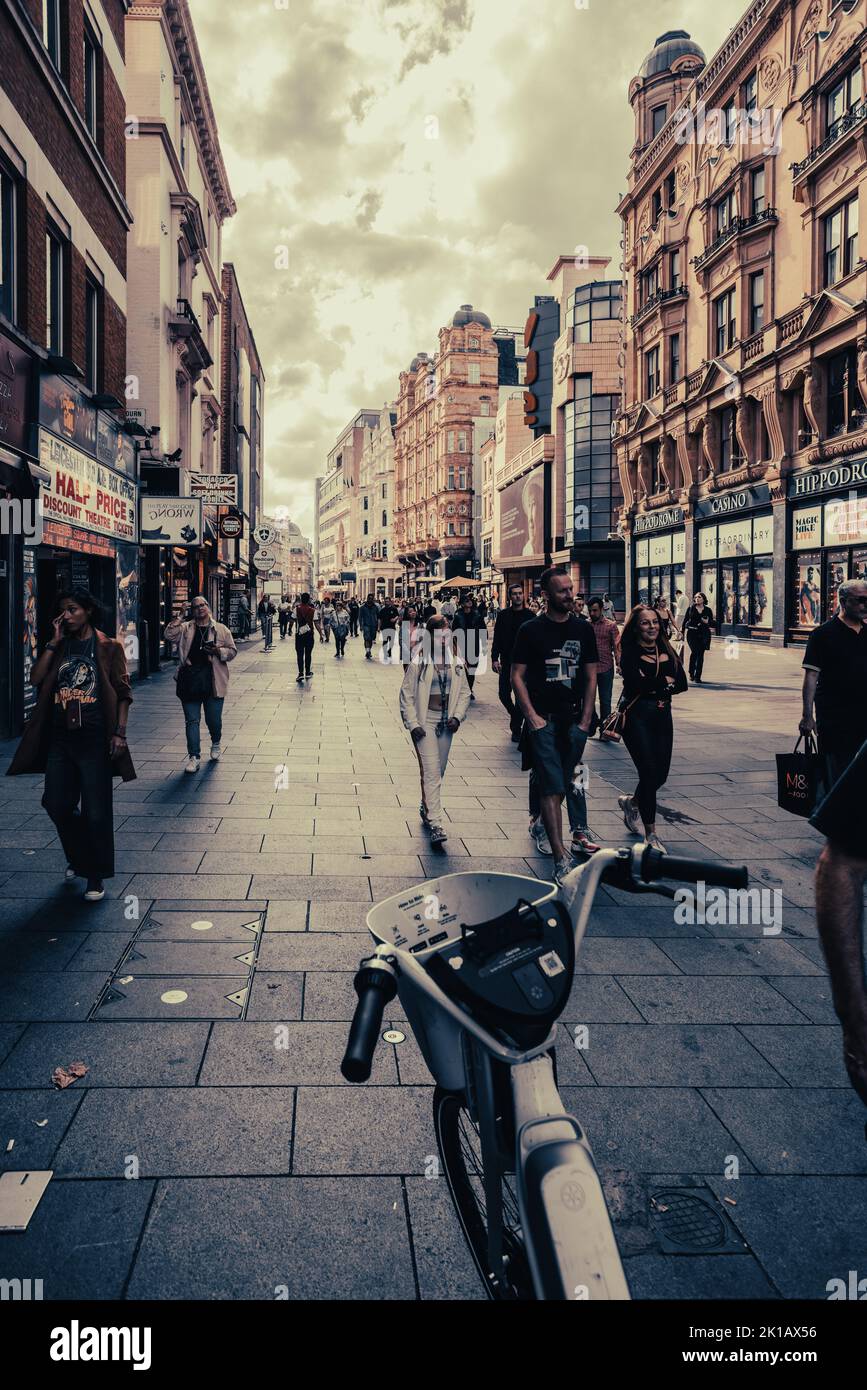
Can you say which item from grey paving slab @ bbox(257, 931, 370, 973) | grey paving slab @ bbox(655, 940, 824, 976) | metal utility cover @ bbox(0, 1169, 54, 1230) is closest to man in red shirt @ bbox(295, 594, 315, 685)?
grey paving slab @ bbox(257, 931, 370, 973)

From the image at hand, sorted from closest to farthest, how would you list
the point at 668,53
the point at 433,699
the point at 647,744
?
the point at 647,744
the point at 433,699
the point at 668,53

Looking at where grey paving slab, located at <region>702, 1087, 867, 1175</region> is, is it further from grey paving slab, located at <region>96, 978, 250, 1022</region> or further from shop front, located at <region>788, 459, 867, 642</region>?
shop front, located at <region>788, 459, 867, 642</region>

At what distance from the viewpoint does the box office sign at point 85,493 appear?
13.1 m

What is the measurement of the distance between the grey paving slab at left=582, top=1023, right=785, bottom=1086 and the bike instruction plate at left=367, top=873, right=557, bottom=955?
5.73ft

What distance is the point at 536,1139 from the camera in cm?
178

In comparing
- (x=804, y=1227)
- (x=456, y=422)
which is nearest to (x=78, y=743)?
(x=804, y=1227)

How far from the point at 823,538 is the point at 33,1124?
93.6ft

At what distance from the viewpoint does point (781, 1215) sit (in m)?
2.75

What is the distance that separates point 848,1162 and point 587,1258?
1.82 meters

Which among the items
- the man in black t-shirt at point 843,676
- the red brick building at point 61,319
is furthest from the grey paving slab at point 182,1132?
the red brick building at point 61,319

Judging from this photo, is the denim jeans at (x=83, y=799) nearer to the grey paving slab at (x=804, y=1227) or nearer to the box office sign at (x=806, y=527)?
the grey paving slab at (x=804, y=1227)

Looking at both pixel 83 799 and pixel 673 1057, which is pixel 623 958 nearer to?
pixel 673 1057

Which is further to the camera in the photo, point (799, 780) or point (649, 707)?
point (649, 707)

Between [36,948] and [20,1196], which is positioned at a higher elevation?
[36,948]
